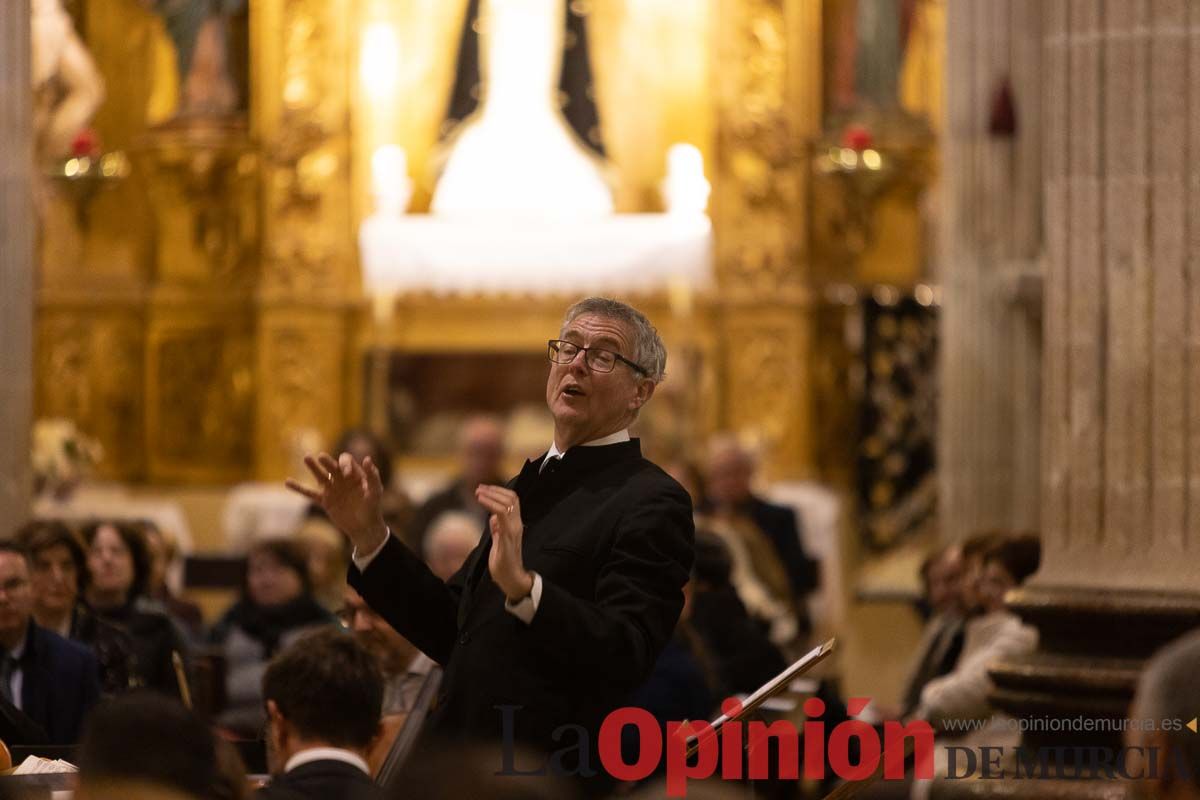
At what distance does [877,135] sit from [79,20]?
5889mm

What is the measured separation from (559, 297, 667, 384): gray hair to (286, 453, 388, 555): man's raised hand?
18.8 inches

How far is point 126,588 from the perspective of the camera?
25.5 ft

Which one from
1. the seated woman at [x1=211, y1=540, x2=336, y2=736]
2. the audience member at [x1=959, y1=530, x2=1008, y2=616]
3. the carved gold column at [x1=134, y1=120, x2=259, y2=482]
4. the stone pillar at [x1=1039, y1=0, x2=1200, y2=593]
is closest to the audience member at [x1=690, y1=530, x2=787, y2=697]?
the audience member at [x1=959, y1=530, x2=1008, y2=616]

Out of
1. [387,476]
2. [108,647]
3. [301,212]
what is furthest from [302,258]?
[108,647]

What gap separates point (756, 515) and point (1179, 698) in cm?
836

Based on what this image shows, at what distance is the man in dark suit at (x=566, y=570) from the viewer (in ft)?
13.9

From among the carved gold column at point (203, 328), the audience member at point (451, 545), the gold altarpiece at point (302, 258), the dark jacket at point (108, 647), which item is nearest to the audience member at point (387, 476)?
the audience member at point (451, 545)

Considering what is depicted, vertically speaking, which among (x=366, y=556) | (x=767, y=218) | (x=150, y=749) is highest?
(x=767, y=218)

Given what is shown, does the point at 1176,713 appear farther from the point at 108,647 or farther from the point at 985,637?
the point at 985,637

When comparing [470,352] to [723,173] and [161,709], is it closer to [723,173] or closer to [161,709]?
[723,173]

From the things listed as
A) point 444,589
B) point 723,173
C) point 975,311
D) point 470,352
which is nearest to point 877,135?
point 723,173

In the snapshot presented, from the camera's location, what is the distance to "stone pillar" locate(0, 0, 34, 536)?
25.8 ft

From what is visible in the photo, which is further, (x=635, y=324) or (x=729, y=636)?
(x=729, y=636)

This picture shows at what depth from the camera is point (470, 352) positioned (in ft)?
55.3
